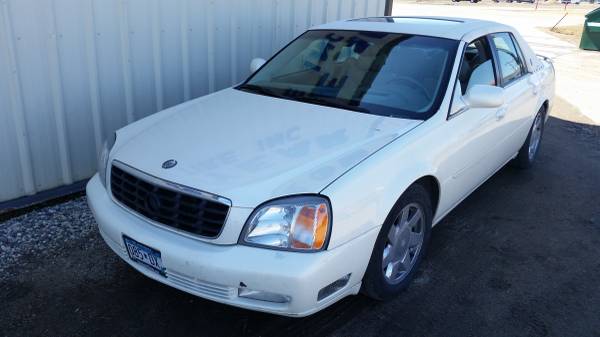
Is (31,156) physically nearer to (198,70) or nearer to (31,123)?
(31,123)

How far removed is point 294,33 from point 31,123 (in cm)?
347

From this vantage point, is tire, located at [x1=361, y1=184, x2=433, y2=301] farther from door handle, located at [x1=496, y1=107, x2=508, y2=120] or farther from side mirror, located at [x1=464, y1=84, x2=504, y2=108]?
door handle, located at [x1=496, y1=107, x2=508, y2=120]

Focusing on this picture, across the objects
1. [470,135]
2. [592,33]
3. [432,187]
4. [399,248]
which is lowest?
[592,33]

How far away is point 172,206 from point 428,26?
2.60 m

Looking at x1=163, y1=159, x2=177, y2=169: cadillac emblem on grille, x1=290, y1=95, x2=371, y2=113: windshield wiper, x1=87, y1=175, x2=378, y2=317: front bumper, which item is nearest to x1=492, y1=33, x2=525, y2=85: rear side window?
x1=290, y1=95, x2=371, y2=113: windshield wiper

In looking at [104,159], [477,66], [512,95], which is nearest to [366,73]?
[477,66]

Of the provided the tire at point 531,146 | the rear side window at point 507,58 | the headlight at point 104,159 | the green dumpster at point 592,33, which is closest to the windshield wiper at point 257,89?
the headlight at point 104,159

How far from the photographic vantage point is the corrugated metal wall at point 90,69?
411 centimetres

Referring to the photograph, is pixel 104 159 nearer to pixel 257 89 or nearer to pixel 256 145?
pixel 256 145

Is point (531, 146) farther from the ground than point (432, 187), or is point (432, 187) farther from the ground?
point (432, 187)

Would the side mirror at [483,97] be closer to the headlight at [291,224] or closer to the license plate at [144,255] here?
the headlight at [291,224]

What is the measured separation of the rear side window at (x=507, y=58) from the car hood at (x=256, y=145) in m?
1.66

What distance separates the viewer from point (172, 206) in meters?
2.75

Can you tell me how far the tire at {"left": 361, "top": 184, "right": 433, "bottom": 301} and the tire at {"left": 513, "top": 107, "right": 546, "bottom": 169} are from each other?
2640mm
